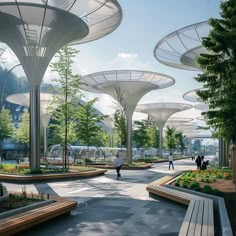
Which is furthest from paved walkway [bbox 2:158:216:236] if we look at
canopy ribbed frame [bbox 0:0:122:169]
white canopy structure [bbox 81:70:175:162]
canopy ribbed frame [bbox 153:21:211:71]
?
white canopy structure [bbox 81:70:175:162]

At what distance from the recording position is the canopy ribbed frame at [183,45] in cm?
2300

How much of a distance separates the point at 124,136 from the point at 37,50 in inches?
817

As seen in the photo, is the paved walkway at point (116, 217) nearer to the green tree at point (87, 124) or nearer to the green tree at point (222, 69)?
the green tree at point (222, 69)

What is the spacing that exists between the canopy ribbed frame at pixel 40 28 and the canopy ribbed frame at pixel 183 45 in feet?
15.3

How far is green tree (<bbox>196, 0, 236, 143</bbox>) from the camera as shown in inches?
478

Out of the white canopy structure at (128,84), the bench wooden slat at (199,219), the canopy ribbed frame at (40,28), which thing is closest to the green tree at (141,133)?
the white canopy structure at (128,84)

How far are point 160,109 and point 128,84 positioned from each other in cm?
2575

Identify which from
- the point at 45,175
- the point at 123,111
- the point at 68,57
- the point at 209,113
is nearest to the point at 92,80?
the point at 123,111

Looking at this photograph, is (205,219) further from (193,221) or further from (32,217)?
(32,217)

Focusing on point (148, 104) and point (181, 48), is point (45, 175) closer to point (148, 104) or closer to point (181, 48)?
point (181, 48)

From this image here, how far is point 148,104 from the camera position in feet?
210

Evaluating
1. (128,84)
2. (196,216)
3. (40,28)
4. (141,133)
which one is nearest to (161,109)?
(141,133)

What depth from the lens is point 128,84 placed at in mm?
38594

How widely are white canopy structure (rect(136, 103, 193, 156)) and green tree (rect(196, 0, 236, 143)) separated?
48502 mm
